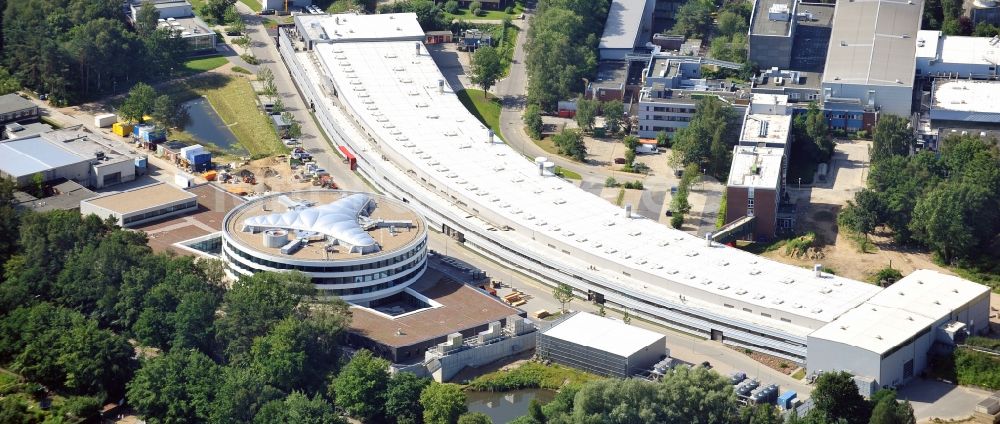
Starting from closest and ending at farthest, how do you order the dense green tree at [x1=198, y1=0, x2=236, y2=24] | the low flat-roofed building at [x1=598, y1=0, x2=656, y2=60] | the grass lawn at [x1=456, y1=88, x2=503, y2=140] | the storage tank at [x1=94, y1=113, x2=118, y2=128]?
the storage tank at [x1=94, y1=113, x2=118, y2=128] → the grass lawn at [x1=456, y1=88, x2=503, y2=140] → the low flat-roofed building at [x1=598, y1=0, x2=656, y2=60] → the dense green tree at [x1=198, y1=0, x2=236, y2=24]

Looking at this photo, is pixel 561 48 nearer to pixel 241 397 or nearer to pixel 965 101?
pixel 965 101

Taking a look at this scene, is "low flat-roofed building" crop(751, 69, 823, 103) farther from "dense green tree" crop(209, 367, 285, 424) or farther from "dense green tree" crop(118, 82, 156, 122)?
"dense green tree" crop(209, 367, 285, 424)

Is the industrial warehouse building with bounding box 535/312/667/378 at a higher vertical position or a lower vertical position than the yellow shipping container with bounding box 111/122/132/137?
lower

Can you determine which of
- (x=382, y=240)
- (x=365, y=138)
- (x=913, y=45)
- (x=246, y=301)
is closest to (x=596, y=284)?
(x=382, y=240)

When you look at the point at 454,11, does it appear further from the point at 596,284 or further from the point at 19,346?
the point at 19,346

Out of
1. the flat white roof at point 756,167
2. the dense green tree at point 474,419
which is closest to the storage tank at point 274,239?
the dense green tree at point 474,419

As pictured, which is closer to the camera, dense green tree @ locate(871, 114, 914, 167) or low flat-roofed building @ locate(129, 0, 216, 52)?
dense green tree @ locate(871, 114, 914, 167)

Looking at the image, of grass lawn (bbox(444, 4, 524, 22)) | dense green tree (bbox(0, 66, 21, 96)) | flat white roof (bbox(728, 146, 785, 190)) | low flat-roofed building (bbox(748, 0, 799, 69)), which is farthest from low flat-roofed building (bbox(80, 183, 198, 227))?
low flat-roofed building (bbox(748, 0, 799, 69))

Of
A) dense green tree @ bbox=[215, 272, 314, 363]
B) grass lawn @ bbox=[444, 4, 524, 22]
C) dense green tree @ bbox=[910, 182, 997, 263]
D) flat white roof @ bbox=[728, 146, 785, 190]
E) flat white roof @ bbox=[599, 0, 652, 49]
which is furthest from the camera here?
grass lawn @ bbox=[444, 4, 524, 22]
